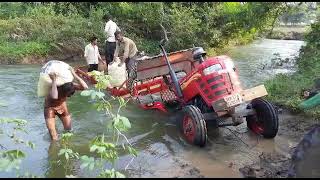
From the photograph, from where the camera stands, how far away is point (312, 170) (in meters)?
4.57

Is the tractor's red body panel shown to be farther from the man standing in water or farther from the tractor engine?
the man standing in water

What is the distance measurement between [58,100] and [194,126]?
2397 mm

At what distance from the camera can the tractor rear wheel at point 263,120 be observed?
25.7 feet

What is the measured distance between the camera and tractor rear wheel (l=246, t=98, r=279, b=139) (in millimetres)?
7820

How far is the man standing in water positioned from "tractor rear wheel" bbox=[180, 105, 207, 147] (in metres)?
1.82

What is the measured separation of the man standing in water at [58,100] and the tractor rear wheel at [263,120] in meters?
3.13

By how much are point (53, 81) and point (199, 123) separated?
2.49m

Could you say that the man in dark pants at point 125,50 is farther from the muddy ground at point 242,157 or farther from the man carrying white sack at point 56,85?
the muddy ground at point 242,157

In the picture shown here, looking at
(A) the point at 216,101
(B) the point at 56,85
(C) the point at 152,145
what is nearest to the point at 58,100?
(B) the point at 56,85

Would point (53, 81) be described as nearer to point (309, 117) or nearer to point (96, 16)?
point (309, 117)

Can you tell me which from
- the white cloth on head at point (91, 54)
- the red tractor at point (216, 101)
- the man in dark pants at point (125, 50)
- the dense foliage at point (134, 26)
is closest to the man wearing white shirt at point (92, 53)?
the white cloth on head at point (91, 54)

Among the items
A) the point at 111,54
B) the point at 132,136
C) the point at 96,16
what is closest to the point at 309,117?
the point at 132,136

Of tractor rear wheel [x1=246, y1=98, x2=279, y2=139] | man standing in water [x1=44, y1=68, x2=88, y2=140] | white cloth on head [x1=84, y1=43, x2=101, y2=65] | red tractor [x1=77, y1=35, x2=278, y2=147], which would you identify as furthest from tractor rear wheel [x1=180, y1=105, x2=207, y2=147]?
white cloth on head [x1=84, y1=43, x2=101, y2=65]

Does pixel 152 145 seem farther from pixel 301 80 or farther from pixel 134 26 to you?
pixel 134 26
